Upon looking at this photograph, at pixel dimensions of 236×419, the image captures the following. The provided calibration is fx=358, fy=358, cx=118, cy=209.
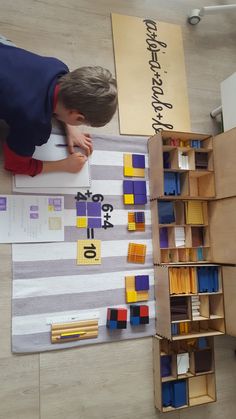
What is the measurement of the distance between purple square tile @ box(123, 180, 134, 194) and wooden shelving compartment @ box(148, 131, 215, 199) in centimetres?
9

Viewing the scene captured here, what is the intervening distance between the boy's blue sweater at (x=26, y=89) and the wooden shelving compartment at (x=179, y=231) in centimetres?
62

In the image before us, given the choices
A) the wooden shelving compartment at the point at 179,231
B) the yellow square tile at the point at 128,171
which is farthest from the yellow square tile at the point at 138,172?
the wooden shelving compartment at the point at 179,231

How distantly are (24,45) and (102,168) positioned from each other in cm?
61

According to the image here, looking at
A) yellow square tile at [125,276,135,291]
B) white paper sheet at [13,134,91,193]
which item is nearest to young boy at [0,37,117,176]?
white paper sheet at [13,134,91,193]

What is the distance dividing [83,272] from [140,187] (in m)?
0.44

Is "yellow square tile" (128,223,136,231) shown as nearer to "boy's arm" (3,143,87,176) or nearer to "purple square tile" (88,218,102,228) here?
"purple square tile" (88,218,102,228)

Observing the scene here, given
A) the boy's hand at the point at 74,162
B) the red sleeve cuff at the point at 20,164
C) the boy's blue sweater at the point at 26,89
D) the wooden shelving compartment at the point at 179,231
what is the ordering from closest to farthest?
the boy's blue sweater at the point at 26,89 < the red sleeve cuff at the point at 20,164 < the boy's hand at the point at 74,162 < the wooden shelving compartment at the point at 179,231

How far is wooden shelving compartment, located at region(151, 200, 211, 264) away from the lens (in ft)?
5.00

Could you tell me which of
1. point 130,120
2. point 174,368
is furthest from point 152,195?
point 174,368

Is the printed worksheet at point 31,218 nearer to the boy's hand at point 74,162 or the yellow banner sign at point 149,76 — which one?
the boy's hand at point 74,162

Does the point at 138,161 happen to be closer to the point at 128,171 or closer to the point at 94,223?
the point at 128,171

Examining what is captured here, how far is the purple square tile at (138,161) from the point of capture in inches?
62.0

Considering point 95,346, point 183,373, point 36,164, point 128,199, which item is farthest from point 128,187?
point 183,373

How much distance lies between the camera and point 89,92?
1.14 m
